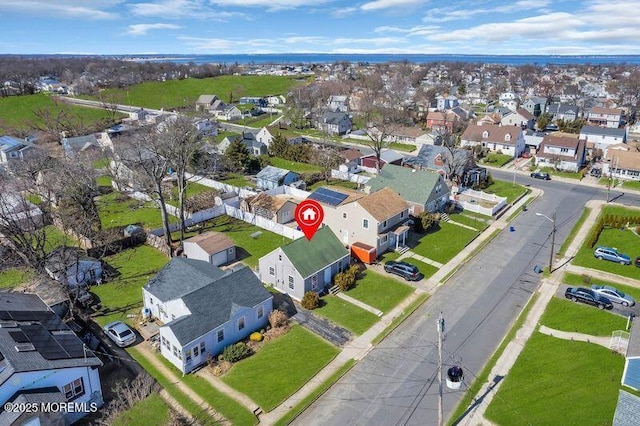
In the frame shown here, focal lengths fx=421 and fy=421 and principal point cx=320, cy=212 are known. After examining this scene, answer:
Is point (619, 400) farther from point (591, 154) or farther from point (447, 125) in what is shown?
point (447, 125)

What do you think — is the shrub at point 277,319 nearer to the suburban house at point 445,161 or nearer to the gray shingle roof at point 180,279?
the gray shingle roof at point 180,279

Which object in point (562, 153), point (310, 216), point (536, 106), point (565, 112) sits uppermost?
point (536, 106)

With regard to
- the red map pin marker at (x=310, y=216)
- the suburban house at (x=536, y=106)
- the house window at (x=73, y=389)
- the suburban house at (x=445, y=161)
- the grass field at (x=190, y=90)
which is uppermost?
the grass field at (x=190, y=90)

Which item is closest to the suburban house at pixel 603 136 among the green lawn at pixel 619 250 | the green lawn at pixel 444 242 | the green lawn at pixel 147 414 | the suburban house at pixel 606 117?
the suburban house at pixel 606 117

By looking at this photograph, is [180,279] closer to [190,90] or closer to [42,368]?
[42,368]

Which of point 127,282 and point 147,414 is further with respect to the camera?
point 127,282

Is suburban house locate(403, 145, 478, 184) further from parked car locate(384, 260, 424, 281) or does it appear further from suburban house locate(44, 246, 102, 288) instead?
suburban house locate(44, 246, 102, 288)

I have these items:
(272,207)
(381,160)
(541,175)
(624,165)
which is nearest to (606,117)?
(624,165)
